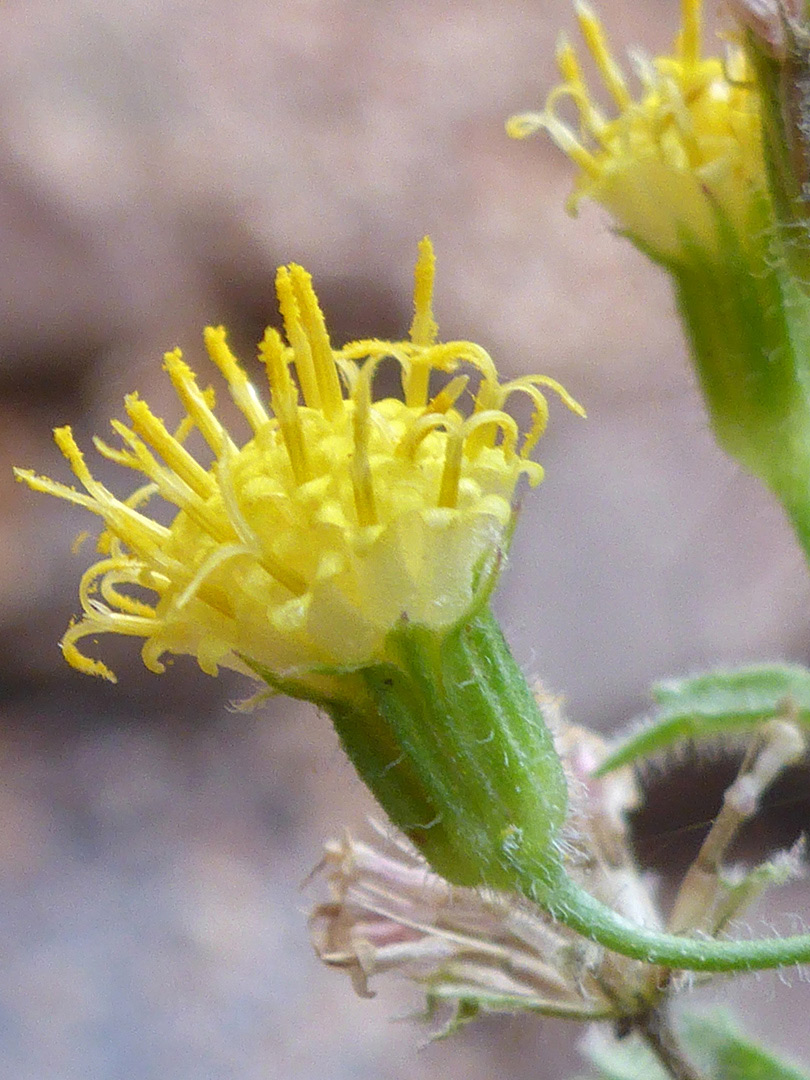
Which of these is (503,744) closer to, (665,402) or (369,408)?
(369,408)

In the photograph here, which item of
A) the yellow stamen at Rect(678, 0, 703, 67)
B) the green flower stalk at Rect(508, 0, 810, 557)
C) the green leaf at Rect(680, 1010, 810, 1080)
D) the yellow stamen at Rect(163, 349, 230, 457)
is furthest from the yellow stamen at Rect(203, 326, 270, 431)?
the green leaf at Rect(680, 1010, 810, 1080)

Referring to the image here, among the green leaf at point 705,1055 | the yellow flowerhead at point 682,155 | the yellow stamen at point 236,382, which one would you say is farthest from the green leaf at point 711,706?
the yellow stamen at point 236,382

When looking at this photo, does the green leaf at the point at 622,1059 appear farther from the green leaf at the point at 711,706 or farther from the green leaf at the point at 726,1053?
the green leaf at the point at 711,706

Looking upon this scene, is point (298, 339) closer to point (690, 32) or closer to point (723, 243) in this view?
point (723, 243)

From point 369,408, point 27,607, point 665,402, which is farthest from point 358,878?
point 665,402

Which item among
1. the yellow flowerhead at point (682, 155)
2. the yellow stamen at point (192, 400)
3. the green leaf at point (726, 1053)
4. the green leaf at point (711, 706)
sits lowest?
the green leaf at point (726, 1053)

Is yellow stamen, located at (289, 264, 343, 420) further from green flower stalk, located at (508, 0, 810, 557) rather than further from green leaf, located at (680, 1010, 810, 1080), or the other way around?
green leaf, located at (680, 1010, 810, 1080)
